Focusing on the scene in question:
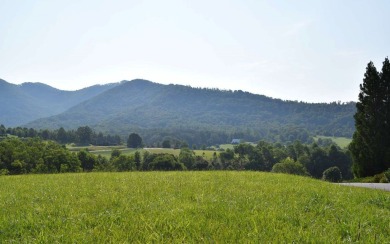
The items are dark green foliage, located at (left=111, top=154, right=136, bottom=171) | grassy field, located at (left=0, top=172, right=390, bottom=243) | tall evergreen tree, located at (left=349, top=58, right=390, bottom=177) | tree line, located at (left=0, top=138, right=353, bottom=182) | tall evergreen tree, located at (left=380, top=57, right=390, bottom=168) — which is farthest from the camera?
dark green foliage, located at (left=111, top=154, right=136, bottom=171)

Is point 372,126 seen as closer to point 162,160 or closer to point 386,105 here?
point 386,105

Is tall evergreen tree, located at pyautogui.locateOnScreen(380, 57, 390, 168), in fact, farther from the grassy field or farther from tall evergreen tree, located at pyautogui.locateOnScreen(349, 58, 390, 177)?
the grassy field

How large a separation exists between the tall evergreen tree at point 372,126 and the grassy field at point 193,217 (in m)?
42.6

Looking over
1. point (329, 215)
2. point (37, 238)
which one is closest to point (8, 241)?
point (37, 238)

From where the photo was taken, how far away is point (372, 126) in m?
50.9

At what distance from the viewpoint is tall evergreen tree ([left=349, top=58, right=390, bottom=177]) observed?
5003cm

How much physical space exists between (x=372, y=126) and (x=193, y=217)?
4987 cm

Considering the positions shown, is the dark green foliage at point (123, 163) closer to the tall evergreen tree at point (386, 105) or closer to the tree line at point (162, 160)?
the tree line at point (162, 160)

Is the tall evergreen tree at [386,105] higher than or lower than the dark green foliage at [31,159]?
higher

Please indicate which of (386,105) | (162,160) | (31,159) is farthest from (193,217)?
(31,159)

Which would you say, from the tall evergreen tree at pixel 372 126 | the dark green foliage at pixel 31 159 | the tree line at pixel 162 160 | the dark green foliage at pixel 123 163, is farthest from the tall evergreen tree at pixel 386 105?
the dark green foliage at pixel 123 163

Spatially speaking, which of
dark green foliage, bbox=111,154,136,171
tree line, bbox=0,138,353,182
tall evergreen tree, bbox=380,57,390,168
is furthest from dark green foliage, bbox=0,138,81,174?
tall evergreen tree, bbox=380,57,390,168

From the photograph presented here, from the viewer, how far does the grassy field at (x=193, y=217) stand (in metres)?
7.09

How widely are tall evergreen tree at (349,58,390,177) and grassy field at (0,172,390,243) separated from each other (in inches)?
1677
